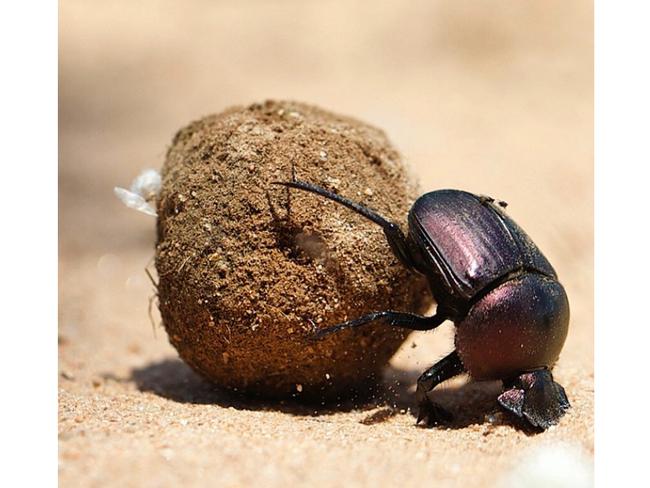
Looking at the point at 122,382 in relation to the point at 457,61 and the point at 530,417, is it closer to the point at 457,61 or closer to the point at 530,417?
the point at 530,417

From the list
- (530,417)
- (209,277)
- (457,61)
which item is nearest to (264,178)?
(209,277)

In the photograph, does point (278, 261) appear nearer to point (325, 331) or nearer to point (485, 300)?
point (325, 331)

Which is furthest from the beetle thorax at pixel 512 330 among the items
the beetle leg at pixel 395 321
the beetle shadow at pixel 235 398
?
the beetle shadow at pixel 235 398

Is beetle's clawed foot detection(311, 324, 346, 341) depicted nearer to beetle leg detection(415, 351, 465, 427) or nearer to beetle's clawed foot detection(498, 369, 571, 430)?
beetle leg detection(415, 351, 465, 427)

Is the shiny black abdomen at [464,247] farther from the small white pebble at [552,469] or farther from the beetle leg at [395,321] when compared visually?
the small white pebble at [552,469]

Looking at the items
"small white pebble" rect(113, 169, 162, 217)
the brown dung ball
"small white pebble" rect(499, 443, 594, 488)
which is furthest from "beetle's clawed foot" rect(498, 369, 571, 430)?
"small white pebble" rect(113, 169, 162, 217)

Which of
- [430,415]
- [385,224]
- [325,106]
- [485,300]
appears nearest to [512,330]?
[485,300]
